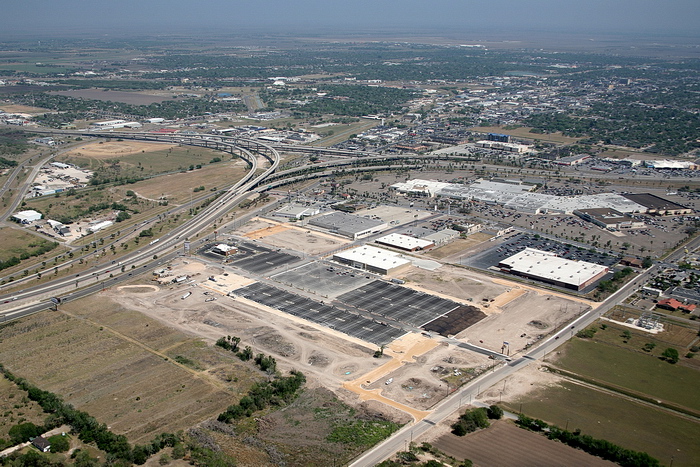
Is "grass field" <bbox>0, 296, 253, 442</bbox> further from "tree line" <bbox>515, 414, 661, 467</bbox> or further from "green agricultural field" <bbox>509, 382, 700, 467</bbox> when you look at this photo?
"green agricultural field" <bbox>509, 382, 700, 467</bbox>

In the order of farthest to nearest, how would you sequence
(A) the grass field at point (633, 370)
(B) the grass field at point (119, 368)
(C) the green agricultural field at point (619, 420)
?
(A) the grass field at point (633, 370) → (B) the grass field at point (119, 368) → (C) the green agricultural field at point (619, 420)

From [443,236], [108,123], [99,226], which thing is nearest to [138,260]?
[99,226]

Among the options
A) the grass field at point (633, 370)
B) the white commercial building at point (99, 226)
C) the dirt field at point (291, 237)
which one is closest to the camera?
the grass field at point (633, 370)

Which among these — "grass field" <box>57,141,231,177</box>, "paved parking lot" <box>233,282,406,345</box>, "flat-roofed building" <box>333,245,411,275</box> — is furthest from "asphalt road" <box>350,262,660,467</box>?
"grass field" <box>57,141,231,177</box>

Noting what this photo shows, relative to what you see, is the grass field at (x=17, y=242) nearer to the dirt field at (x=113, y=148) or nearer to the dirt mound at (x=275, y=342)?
the dirt mound at (x=275, y=342)

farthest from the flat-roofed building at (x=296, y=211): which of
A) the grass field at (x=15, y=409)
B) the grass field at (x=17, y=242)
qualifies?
the grass field at (x=15, y=409)
